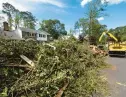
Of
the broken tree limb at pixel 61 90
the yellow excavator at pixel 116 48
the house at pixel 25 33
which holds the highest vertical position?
the house at pixel 25 33

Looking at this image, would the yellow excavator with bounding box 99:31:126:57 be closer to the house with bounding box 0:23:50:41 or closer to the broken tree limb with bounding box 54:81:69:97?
the broken tree limb with bounding box 54:81:69:97

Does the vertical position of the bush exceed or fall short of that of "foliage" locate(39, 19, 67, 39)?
it falls short

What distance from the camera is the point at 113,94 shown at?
16.5ft

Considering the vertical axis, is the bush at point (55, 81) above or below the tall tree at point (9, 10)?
below

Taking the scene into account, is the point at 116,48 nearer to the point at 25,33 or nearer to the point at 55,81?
the point at 55,81

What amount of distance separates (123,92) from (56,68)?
7.25ft

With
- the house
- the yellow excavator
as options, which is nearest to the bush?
the yellow excavator

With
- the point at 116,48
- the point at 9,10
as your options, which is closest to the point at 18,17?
the point at 9,10

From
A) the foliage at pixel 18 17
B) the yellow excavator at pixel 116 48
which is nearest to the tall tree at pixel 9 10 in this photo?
the foliage at pixel 18 17

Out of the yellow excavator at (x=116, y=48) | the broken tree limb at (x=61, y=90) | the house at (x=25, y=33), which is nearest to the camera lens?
the broken tree limb at (x=61, y=90)

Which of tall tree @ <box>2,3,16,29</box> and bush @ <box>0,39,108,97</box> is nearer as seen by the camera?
bush @ <box>0,39,108,97</box>

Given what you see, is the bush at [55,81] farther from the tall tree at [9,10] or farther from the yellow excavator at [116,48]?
the tall tree at [9,10]

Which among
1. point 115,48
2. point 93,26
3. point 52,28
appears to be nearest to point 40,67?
point 115,48

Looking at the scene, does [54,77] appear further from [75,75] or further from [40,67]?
[75,75]
